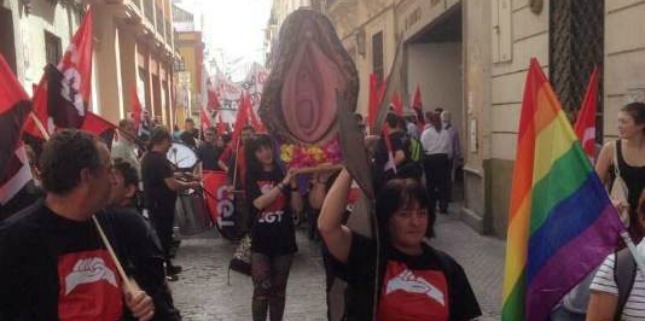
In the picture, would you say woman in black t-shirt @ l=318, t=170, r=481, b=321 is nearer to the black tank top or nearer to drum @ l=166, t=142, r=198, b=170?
the black tank top

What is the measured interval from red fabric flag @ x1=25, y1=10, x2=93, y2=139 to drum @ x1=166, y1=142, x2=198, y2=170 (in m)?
5.61

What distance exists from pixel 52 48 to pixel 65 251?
11.6 m

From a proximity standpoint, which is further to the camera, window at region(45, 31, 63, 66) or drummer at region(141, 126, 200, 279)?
window at region(45, 31, 63, 66)

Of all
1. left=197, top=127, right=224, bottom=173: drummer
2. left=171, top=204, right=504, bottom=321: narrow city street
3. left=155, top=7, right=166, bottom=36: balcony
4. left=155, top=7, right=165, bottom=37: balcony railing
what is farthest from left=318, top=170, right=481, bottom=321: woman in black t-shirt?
left=155, top=7, right=165, bottom=37: balcony railing

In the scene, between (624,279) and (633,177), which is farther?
(633,177)

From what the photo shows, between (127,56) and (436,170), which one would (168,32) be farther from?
(436,170)

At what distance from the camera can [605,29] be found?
709 cm

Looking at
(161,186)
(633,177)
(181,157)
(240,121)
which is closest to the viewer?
(633,177)

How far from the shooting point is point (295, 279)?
7.97m

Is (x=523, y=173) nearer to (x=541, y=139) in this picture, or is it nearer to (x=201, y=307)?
(x=541, y=139)

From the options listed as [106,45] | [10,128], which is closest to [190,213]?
[10,128]

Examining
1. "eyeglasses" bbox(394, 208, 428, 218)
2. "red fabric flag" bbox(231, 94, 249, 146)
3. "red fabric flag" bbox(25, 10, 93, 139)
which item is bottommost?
"eyeglasses" bbox(394, 208, 428, 218)

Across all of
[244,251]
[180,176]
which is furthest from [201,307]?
[180,176]

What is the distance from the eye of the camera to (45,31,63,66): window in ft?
41.1
